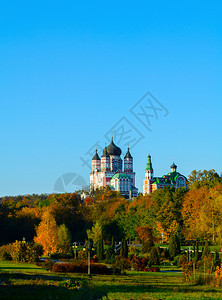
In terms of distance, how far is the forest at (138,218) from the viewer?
3950 centimetres

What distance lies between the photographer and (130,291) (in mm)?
17125

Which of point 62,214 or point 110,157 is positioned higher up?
point 110,157

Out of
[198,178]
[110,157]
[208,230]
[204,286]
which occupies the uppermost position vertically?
[110,157]

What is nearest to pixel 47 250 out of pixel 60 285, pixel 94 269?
pixel 94 269

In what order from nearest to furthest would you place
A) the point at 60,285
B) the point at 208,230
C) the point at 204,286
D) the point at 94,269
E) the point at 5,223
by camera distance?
the point at 60,285 < the point at 204,286 < the point at 94,269 < the point at 208,230 < the point at 5,223

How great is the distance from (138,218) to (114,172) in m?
69.3

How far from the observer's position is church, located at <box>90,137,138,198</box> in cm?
11425

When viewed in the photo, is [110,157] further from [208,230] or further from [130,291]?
[130,291]

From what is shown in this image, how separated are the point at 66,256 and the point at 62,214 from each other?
21.8 m

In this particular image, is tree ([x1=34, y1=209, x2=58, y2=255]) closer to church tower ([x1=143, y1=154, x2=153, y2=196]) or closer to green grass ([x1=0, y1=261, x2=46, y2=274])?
green grass ([x1=0, y1=261, x2=46, y2=274])

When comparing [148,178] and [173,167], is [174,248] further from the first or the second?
[173,167]

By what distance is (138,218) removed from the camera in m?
49.5

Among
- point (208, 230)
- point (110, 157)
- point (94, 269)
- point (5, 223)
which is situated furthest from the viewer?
point (110, 157)

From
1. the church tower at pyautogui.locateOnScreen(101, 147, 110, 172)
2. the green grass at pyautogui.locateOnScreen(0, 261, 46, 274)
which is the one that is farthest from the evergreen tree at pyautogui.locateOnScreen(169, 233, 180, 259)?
the church tower at pyautogui.locateOnScreen(101, 147, 110, 172)
